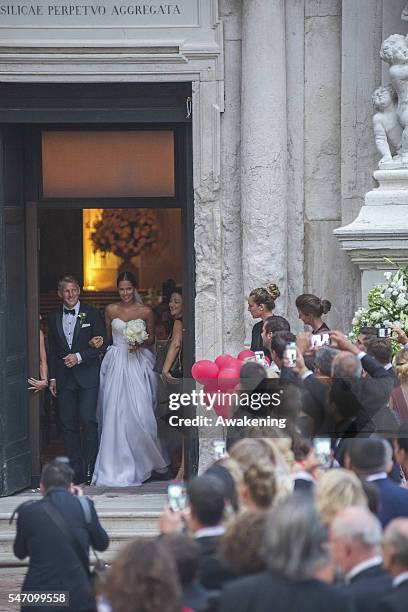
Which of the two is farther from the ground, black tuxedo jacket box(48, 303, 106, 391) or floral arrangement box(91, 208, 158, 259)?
floral arrangement box(91, 208, 158, 259)

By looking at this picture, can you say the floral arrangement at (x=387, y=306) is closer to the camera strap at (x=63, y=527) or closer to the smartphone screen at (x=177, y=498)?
the camera strap at (x=63, y=527)

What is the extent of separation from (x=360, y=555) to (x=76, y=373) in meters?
7.49

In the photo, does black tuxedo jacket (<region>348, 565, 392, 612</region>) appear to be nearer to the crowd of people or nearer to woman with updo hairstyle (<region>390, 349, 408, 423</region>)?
the crowd of people

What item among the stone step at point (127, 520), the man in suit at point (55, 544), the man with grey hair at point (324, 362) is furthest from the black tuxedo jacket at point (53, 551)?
the stone step at point (127, 520)

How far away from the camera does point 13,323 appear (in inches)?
485

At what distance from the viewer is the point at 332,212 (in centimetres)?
1191

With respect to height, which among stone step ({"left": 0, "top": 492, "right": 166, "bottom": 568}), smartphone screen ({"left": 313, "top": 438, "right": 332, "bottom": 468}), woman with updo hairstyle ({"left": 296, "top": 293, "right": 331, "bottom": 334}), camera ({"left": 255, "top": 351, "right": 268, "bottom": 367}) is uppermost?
woman with updo hairstyle ({"left": 296, "top": 293, "right": 331, "bottom": 334})

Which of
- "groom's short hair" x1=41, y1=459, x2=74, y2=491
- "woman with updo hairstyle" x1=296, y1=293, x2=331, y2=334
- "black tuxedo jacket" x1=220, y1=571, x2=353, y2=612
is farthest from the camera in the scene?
"woman with updo hairstyle" x1=296, y1=293, x2=331, y2=334

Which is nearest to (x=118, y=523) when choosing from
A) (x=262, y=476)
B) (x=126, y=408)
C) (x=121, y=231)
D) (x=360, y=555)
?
(x=126, y=408)

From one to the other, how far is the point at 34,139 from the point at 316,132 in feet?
7.97

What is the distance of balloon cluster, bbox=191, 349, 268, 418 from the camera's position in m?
9.50

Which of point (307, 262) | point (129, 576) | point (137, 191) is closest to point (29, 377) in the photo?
point (137, 191)

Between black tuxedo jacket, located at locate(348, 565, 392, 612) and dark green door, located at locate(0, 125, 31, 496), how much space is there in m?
7.20

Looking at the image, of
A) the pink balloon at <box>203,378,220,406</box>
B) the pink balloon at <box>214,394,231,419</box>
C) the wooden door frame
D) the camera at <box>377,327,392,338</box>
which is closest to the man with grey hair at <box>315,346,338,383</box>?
the pink balloon at <box>214,394,231,419</box>
